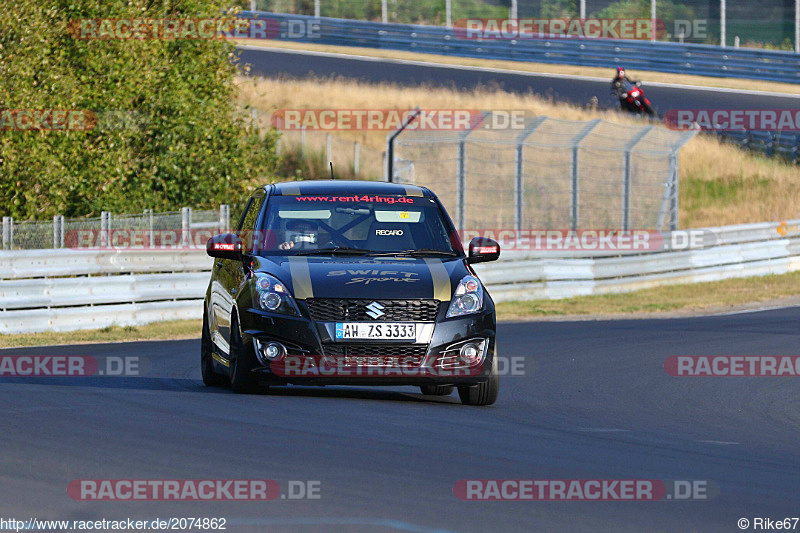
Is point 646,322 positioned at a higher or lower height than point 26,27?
lower

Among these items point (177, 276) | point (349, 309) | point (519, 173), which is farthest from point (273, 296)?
point (519, 173)

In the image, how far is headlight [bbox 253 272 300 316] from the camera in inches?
380

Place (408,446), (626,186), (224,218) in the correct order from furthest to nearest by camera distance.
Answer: (626,186) → (224,218) → (408,446)

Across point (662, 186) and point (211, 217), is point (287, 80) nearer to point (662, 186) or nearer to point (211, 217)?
point (662, 186)

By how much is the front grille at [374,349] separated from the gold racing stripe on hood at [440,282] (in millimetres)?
373

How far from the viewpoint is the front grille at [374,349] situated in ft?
31.3

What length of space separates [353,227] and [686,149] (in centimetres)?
2670

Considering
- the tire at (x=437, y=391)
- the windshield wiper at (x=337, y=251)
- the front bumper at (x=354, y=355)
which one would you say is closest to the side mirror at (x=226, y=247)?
the windshield wiper at (x=337, y=251)

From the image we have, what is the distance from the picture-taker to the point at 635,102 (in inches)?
1398

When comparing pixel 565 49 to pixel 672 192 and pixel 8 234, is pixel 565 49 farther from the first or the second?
pixel 8 234

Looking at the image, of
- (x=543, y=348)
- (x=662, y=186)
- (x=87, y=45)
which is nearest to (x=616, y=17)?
(x=662, y=186)

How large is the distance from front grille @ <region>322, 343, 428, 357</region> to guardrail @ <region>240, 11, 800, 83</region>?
30568 mm

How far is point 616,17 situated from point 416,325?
115 feet

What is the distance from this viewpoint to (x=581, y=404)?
10844mm
